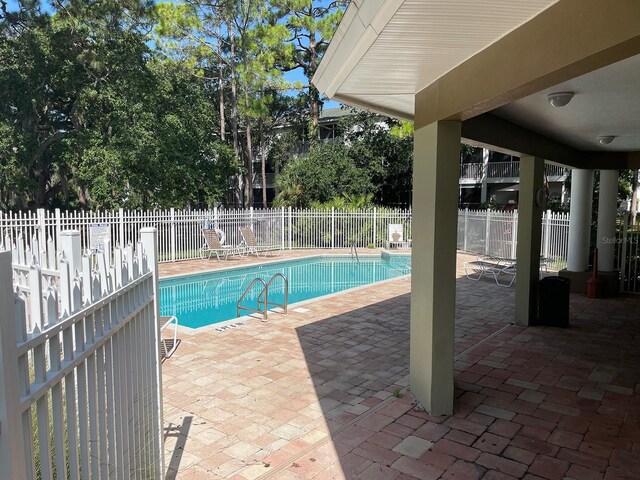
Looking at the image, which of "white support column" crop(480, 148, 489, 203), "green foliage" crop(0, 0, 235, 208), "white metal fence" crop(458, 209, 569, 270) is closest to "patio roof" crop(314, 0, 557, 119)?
"white metal fence" crop(458, 209, 569, 270)

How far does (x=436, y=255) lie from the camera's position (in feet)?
13.2

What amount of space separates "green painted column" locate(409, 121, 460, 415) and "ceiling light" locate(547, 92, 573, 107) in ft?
3.52

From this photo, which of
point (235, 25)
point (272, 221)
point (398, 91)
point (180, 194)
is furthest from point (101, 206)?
point (398, 91)

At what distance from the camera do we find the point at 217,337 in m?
6.57

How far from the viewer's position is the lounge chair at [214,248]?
15070 mm

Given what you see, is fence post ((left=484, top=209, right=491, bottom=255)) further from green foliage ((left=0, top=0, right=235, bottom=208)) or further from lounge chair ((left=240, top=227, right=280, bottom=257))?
green foliage ((left=0, top=0, right=235, bottom=208))

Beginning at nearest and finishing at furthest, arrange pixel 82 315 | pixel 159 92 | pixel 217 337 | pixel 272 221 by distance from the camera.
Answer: pixel 82 315, pixel 217 337, pixel 272 221, pixel 159 92

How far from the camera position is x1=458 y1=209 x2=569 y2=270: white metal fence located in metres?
13.1

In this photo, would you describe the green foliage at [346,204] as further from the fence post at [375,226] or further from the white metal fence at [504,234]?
the white metal fence at [504,234]

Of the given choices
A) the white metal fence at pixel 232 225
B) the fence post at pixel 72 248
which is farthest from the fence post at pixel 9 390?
the white metal fence at pixel 232 225

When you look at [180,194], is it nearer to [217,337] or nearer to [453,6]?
[217,337]

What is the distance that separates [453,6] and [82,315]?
2398 mm

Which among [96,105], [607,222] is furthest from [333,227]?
[96,105]

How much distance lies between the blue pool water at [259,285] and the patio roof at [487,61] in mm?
6056
